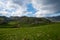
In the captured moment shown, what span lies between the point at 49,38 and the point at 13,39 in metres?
6.53

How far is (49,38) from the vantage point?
24766mm

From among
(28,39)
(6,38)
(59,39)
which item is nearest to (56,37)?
(59,39)

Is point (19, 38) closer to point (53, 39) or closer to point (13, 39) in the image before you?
point (13, 39)

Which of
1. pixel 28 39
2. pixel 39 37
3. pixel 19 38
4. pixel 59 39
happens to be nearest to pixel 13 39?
pixel 19 38

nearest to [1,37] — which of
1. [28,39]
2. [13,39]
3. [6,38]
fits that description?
[6,38]

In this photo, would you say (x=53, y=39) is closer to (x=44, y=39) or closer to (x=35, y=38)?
(x=44, y=39)

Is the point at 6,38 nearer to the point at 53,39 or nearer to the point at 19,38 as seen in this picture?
the point at 19,38

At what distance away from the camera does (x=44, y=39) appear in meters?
24.0

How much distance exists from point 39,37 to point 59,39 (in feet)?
11.9

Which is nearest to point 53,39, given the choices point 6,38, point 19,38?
point 19,38

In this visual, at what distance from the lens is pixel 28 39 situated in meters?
23.9

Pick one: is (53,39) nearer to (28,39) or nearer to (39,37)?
(39,37)

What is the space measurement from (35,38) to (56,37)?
3.99m

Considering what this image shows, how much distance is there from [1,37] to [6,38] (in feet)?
4.08
